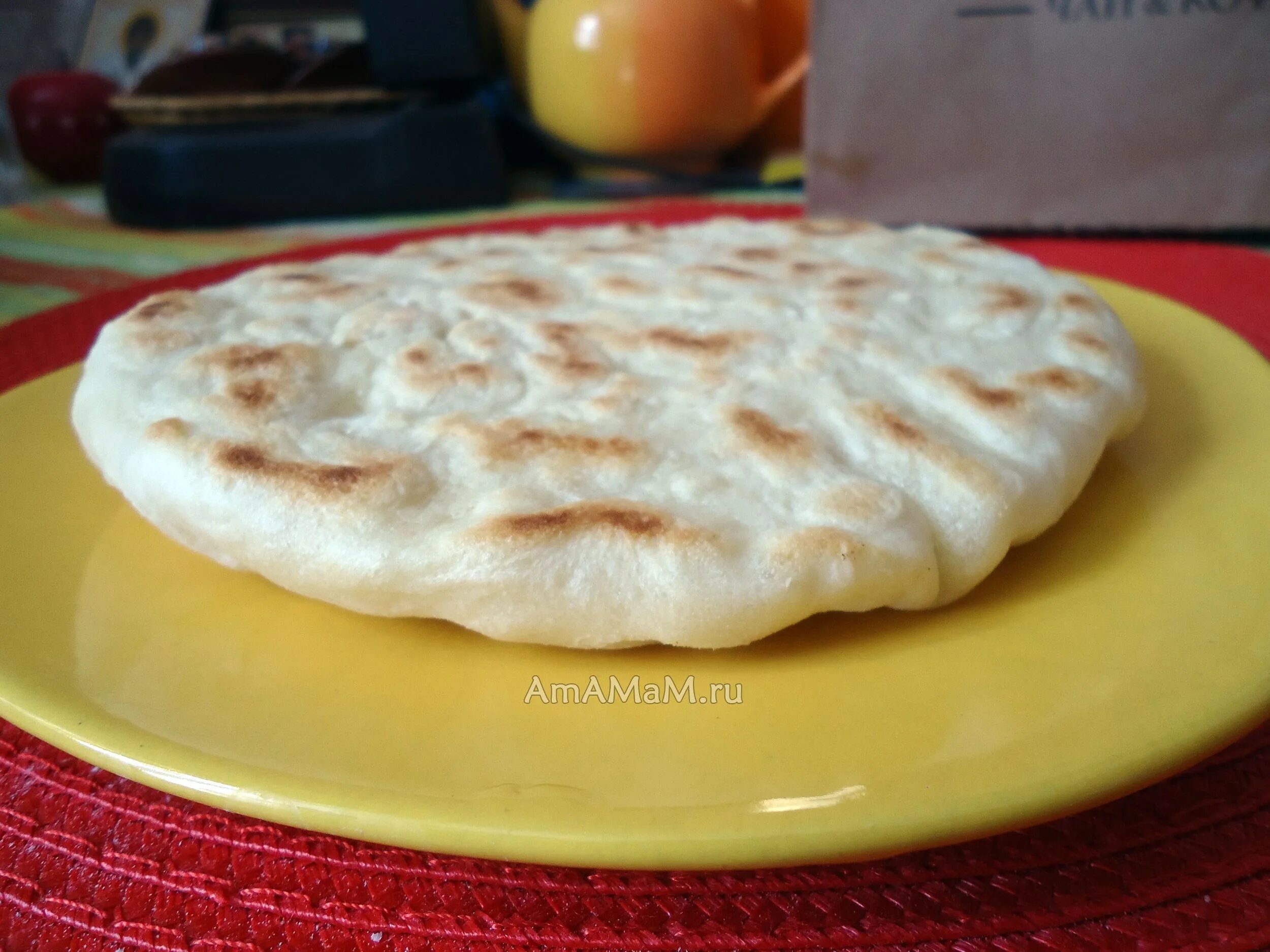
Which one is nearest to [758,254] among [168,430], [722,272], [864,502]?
[722,272]

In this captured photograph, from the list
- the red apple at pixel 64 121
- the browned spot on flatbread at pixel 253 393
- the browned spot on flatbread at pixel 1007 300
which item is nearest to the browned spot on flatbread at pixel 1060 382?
the browned spot on flatbread at pixel 1007 300

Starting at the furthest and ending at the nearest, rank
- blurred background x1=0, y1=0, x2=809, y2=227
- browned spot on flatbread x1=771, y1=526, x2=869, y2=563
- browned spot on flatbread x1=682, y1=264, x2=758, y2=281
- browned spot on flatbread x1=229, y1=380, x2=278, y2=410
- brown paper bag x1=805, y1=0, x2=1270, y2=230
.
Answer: blurred background x1=0, y1=0, x2=809, y2=227
brown paper bag x1=805, y1=0, x2=1270, y2=230
browned spot on flatbread x1=682, y1=264, x2=758, y2=281
browned spot on flatbread x1=229, y1=380, x2=278, y2=410
browned spot on flatbread x1=771, y1=526, x2=869, y2=563

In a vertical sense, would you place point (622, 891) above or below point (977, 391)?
below

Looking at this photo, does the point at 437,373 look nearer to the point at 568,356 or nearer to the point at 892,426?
the point at 568,356

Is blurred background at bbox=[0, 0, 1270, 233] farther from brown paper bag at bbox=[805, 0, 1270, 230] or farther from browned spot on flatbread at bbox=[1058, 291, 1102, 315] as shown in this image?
browned spot on flatbread at bbox=[1058, 291, 1102, 315]

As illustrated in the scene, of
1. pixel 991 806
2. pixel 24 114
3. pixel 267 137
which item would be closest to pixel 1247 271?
pixel 991 806

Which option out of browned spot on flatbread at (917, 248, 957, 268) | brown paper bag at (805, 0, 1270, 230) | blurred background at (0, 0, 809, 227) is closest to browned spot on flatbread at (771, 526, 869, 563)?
browned spot on flatbread at (917, 248, 957, 268)
